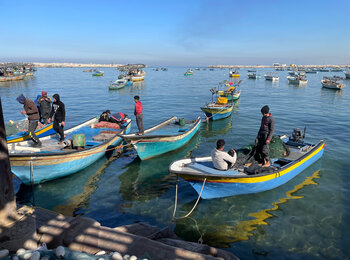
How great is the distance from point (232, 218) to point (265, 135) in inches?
130

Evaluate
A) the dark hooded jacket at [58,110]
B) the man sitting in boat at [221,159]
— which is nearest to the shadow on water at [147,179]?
the man sitting in boat at [221,159]

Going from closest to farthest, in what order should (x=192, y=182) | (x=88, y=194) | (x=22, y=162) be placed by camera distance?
(x=192, y=182) < (x=22, y=162) < (x=88, y=194)

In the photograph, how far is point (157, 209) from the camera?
8.27 metres

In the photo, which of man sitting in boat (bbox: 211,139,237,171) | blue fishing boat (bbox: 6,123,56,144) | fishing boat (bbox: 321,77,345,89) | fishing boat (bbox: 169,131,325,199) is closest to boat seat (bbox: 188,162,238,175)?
fishing boat (bbox: 169,131,325,199)

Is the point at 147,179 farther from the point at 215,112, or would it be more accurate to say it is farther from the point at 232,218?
the point at 215,112

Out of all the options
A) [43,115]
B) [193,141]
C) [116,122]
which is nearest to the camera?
[43,115]

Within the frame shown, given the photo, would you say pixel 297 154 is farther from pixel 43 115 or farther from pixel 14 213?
pixel 43 115

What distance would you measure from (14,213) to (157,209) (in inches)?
184

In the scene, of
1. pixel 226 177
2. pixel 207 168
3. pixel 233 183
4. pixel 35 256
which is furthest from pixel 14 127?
pixel 233 183

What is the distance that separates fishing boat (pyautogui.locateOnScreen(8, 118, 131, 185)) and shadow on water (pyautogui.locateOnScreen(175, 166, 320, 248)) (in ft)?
16.6

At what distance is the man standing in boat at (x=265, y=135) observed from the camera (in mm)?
8492

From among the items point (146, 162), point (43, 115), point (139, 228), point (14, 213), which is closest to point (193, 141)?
point (146, 162)

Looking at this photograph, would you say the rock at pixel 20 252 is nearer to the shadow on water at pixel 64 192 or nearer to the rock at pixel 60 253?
the rock at pixel 60 253

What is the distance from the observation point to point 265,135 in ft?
28.6
